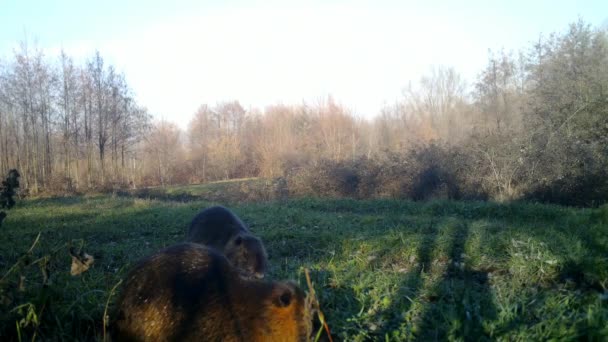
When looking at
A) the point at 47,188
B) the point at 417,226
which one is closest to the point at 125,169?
the point at 47,188

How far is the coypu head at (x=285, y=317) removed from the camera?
2221 mm

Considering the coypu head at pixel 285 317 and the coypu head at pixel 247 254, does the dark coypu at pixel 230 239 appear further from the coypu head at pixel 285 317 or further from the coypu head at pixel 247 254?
the coypu head at pixel 285 317

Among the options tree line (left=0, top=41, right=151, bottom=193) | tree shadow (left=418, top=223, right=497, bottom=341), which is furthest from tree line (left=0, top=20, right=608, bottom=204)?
tree shadow (left=418, top=223, right=497, bottom=341)

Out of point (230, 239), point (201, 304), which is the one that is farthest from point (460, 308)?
point (230, 239)

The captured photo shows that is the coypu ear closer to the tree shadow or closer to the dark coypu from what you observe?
the tree shadow

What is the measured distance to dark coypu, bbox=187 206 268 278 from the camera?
5.00 m

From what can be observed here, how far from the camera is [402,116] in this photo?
32.6 metres

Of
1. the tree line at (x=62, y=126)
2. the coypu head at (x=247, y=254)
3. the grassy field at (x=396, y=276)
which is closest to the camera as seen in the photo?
the grassy field at (x=396, y=276)

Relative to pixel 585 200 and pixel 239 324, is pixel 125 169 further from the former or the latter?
pixel 239 324

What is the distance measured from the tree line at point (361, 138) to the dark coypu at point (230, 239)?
34.2 ft

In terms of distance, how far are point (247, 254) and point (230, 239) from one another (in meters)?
0.76

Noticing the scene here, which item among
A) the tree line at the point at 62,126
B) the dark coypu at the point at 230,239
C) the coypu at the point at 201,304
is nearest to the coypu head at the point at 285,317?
the coypu at the point at 201,304

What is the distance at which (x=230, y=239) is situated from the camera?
575cm

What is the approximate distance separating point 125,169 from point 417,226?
24.8m
